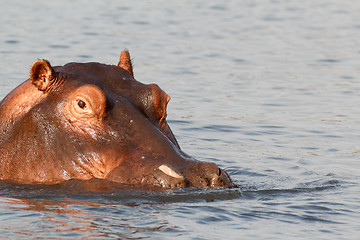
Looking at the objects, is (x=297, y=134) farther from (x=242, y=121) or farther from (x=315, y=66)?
(x=315, y=66)

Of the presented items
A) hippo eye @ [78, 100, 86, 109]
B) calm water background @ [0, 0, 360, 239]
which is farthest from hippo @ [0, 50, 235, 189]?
calm water background @ [0, 0, 360, 239]

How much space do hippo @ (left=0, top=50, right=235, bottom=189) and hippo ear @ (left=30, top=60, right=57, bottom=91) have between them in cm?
1

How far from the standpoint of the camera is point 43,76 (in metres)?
9.90

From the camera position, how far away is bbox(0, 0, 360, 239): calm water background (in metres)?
9.10

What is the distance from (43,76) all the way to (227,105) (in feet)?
26.2

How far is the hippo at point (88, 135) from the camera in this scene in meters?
9.38

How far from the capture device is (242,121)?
16312 mm

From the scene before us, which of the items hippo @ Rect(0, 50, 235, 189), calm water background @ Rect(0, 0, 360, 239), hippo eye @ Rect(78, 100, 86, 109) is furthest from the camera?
hippo eye @ Rect(78, 100, 86, 109)

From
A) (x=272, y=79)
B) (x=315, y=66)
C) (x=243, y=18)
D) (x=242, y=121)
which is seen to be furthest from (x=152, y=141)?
(x=243, y=18)

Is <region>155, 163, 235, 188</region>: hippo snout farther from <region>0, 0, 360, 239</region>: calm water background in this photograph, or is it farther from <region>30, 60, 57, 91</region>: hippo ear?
<region>30, 60, 57, 91</region>: hippo ear

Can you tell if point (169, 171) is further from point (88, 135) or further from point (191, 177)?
point (88, 135)

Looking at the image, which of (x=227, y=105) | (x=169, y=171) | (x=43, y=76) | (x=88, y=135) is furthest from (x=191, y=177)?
(x=227, y=105)

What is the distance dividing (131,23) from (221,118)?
39.8ft

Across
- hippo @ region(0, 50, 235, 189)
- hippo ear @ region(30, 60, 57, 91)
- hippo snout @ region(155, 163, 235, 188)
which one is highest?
hippo ear @ region(30, 60, 57, 91)
